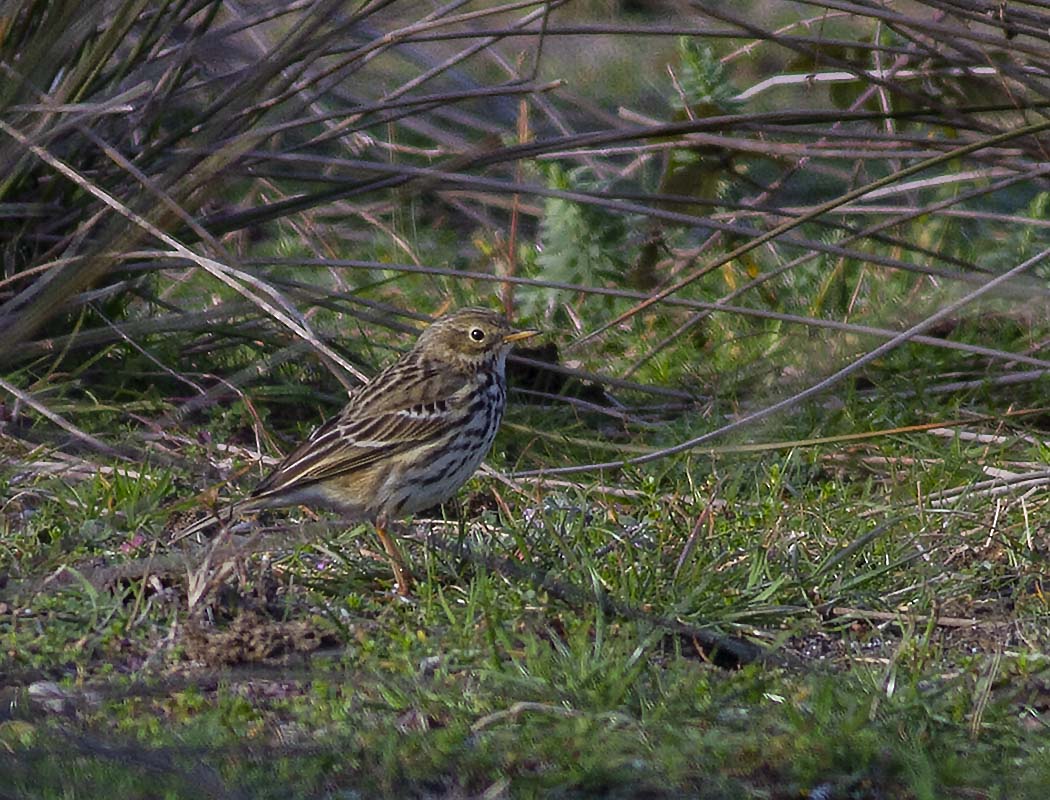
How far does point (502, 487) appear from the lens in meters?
5.75

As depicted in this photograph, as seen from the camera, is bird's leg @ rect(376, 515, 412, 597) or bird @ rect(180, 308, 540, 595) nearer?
bird's leg @ rect(376, 515, 412, 597)

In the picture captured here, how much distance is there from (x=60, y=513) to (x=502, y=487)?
1476 mm

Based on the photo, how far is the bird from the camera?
5.31m

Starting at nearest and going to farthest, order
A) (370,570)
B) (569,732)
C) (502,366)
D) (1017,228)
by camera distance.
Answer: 1. (569,732)
2. (370,570)
3. (502,366)
4. (1017,228)

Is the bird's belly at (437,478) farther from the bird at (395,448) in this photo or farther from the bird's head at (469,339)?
the bird's head at (469,339)

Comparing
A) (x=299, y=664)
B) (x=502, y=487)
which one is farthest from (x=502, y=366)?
(x=299, y=664)

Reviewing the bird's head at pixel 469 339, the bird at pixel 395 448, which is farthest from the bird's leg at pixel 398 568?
the bird's head at pixel 469 339

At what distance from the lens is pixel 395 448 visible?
5543 millimetres

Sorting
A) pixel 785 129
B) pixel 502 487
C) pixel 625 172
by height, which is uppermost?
pixel 785 129

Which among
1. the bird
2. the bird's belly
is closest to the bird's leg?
the bird

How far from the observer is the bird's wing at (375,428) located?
5.32 metres

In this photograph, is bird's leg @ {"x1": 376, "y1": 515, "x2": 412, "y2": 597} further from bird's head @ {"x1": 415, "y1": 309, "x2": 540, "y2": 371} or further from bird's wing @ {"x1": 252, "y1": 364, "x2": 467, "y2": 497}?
bird's head @ {"x1": 415, "y1": 309, "x2": 540, "y2": 371}

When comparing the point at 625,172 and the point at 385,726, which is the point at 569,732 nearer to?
the point at 385,726

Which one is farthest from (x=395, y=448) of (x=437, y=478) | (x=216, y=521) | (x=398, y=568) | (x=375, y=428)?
(x=398, y=568)
